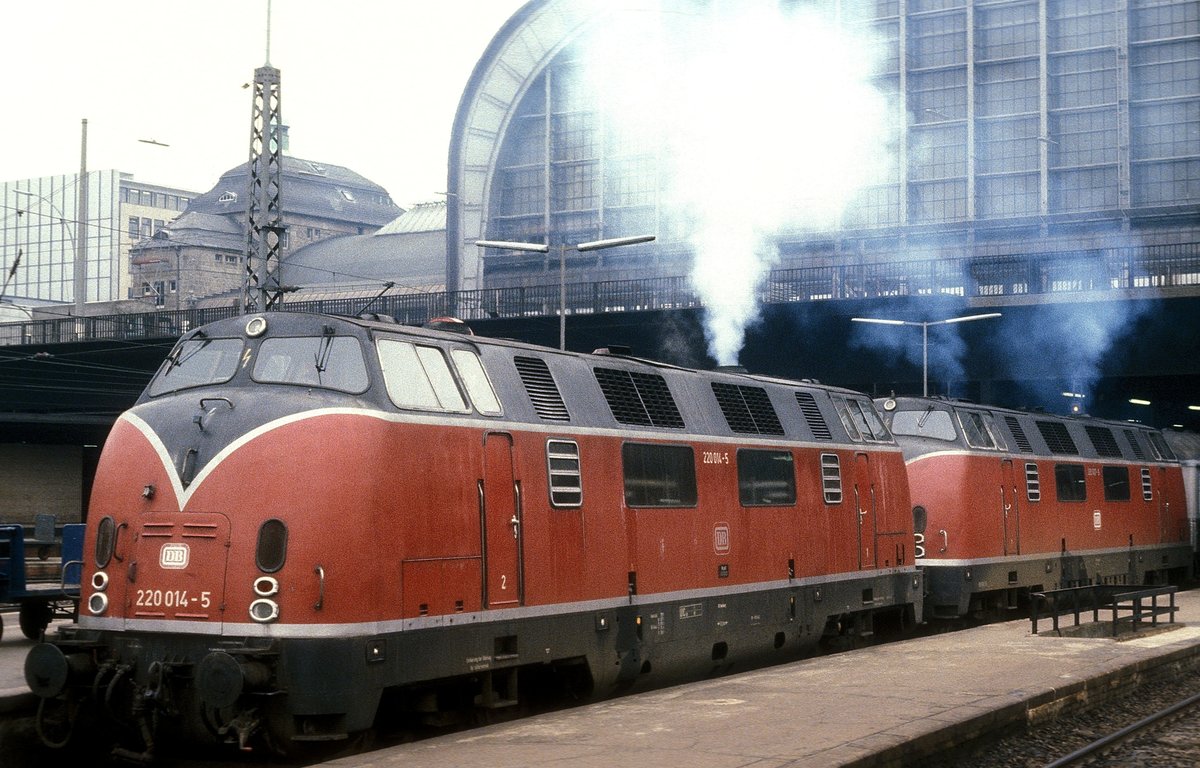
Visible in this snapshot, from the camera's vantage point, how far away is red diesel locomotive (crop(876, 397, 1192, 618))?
24.5 metres

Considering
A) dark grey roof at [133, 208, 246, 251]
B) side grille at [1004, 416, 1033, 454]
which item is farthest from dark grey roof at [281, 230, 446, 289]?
side grille at [1004, 416, 1033, 454]

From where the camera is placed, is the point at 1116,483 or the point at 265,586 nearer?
→ the point at 265,586

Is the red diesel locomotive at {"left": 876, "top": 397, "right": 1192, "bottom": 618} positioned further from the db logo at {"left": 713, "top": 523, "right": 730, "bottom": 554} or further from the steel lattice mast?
the steel lattice mast

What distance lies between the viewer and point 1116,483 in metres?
31.2

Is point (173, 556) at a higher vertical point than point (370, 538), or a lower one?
lower

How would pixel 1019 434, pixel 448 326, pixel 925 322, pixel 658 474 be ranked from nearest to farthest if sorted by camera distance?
pixel 448 326 < pixel 658 474 < pixel 1019 434 < pixel 925 322

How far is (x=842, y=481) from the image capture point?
2064 cm

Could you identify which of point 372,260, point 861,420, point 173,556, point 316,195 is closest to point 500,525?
point 173,556

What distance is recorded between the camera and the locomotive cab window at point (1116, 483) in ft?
101

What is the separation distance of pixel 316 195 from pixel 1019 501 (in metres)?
112

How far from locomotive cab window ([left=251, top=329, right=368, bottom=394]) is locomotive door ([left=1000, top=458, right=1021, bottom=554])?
16235 mm

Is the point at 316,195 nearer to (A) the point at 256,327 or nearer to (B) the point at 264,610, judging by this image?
(A) the point at 256,327

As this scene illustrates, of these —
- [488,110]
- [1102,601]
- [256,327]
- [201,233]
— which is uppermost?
[201,233]

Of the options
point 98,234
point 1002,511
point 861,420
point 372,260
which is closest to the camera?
point 861,420
